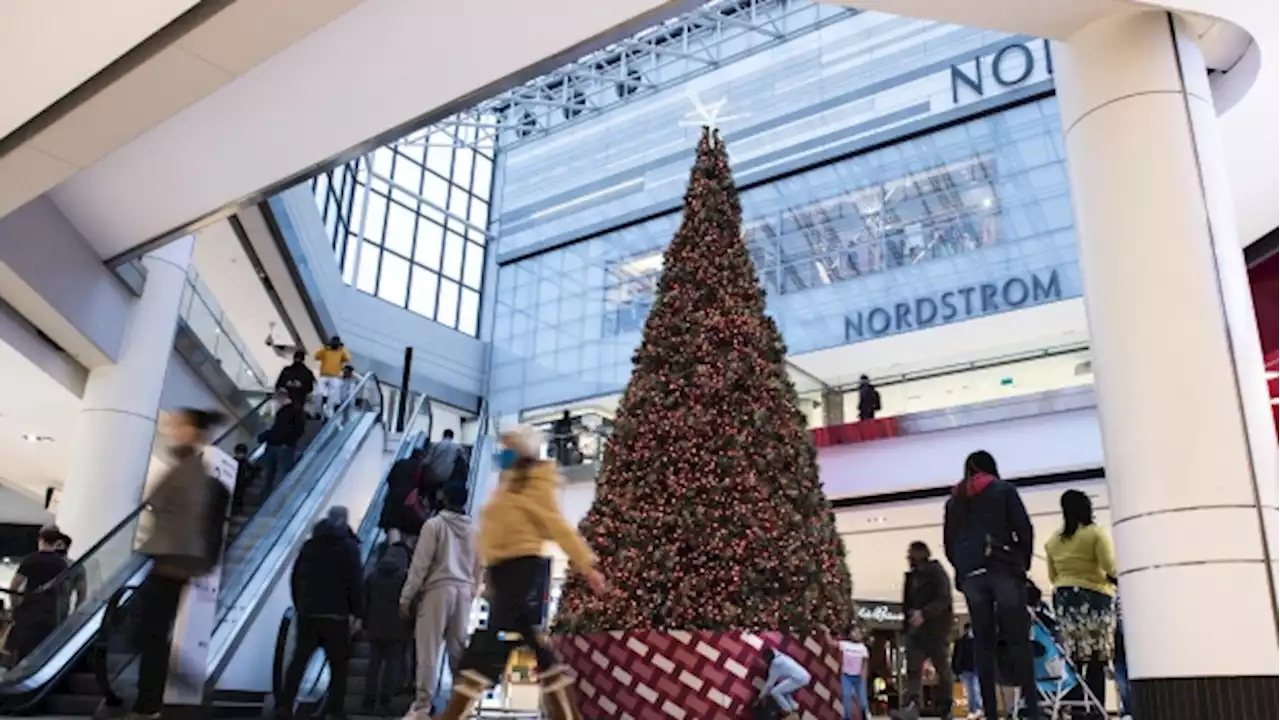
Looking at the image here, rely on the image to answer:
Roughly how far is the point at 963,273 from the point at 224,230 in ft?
50.0

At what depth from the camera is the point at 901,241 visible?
936 inches

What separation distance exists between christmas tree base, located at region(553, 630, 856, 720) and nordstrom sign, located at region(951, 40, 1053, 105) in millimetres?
19364

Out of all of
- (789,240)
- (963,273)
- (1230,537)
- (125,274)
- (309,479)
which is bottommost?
(1230,537)

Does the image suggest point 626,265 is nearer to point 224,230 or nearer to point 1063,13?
point 224,230

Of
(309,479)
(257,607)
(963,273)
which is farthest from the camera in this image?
(963,273)

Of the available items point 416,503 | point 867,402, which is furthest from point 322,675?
point 867,402

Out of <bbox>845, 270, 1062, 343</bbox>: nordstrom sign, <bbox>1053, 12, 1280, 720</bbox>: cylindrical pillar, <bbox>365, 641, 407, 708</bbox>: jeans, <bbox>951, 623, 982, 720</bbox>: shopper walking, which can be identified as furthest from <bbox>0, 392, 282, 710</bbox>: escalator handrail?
<bbox>845, 270, 1062, 343</bbox>: nordstrom sign

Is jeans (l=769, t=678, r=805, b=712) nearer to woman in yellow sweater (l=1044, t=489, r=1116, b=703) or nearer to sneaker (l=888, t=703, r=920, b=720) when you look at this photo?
sneaker (l=888, t=703, r=920, b=720)

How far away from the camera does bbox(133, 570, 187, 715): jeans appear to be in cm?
464

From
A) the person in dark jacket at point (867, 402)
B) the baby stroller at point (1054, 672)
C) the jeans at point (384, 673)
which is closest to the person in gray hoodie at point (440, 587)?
the jeans at point (384, 673)

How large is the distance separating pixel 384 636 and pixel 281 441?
462 centimetres

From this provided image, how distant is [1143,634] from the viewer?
4.56 meters

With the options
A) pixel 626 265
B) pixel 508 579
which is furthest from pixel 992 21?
pixel 626 265

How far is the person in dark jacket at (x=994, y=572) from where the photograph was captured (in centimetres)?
513
